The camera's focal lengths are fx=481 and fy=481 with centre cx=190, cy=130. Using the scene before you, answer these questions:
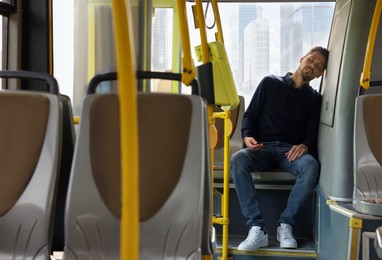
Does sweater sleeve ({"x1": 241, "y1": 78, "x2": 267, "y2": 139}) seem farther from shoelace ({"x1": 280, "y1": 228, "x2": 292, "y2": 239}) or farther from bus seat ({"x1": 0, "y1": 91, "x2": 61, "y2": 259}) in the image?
bus seat ({"x1": 0, "y1": 91, "x2": 61, "y2": 259})

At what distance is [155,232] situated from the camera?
174cm

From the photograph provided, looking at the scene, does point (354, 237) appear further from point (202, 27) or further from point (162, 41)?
point (162, 41)

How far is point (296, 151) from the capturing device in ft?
11.8

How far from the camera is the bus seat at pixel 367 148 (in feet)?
9.15

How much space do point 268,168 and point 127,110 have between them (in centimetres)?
271

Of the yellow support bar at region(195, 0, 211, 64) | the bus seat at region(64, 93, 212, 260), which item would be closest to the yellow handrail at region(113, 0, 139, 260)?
the bus seat at region(64, 93, 212, 260)

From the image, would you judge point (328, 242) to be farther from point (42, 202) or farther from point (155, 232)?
point (42, 202)

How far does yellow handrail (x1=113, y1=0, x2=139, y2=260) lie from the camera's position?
1173 mm

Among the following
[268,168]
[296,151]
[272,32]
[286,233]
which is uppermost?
[272,32]

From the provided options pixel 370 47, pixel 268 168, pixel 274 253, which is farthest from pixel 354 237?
pixel 268 168

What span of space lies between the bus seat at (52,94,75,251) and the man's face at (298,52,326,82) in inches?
92.7

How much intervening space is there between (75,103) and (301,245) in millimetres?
1913

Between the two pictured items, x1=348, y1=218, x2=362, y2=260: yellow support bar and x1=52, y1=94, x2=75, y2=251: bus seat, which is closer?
x1=52, y1=94, x2=75, y2=251: bus seat

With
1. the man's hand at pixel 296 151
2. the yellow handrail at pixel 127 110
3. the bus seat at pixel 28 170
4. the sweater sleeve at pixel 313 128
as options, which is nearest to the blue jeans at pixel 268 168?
the man's hand at pixel 296 151
